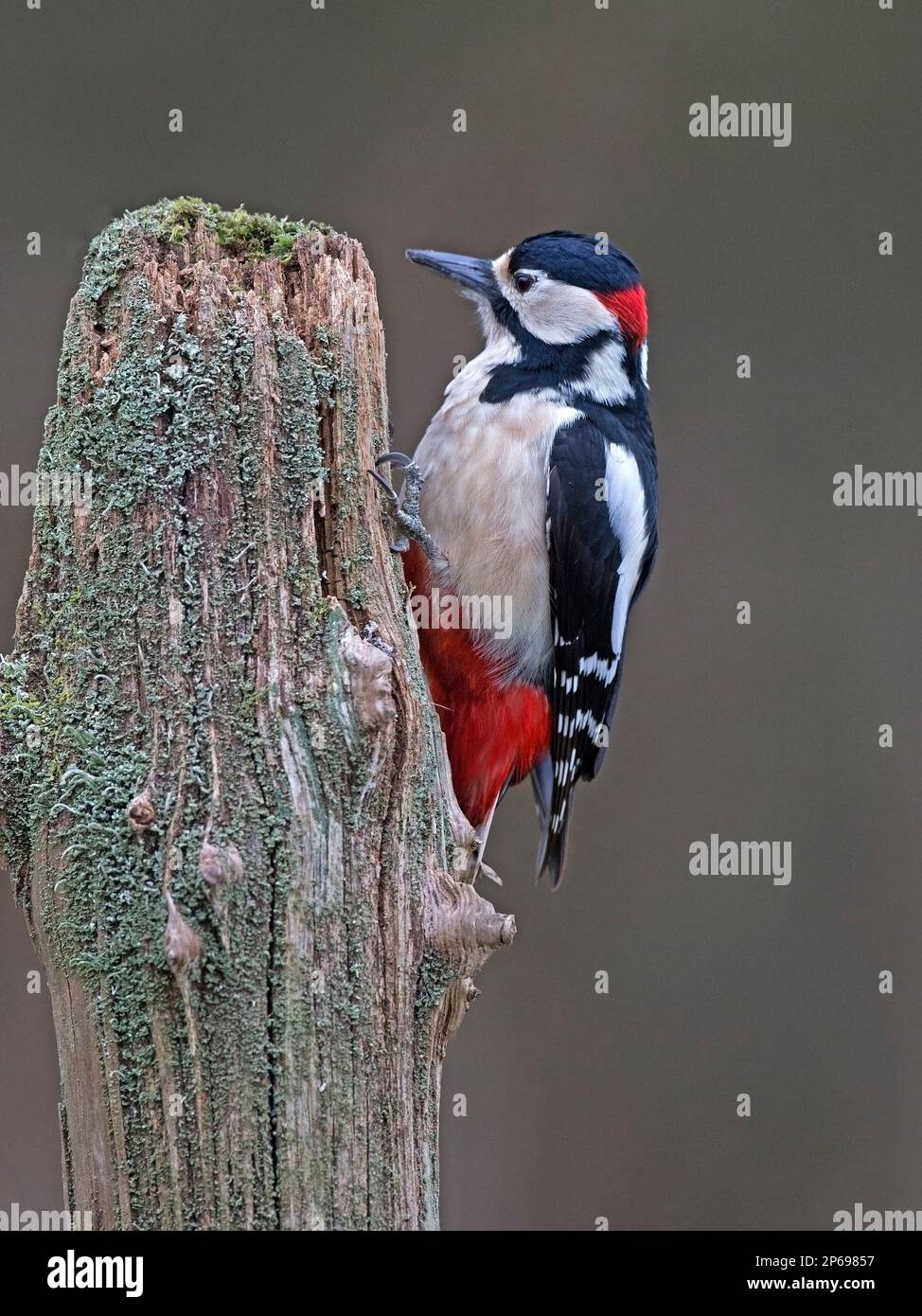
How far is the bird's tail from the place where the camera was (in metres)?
3.04

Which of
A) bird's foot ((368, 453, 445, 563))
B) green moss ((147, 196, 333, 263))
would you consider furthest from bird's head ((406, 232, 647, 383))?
green moss ((147, 196, 333, 263))

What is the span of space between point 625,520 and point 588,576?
0.52ft

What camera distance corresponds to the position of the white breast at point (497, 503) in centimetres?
260

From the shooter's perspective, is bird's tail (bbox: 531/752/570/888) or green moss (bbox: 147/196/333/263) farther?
bird's tail (bbox: 531/752/570/888)

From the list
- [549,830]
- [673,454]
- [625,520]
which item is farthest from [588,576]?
[673,454]

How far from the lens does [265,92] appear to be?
14.6ft

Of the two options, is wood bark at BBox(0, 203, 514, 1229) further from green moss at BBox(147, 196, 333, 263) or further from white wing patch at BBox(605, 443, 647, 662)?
white wing patch at BBox(605, 443, 647, 662)

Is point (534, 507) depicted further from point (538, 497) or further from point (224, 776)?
point (224, 776)

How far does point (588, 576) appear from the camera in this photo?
272 cm

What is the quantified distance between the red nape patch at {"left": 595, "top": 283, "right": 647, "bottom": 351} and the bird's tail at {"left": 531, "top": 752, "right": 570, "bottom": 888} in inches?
37.8

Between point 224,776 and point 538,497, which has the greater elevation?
point 538,497

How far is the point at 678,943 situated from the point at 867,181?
2646 mm

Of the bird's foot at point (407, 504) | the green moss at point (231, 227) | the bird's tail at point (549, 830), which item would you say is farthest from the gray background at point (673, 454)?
the green moss at point (231, 227)
